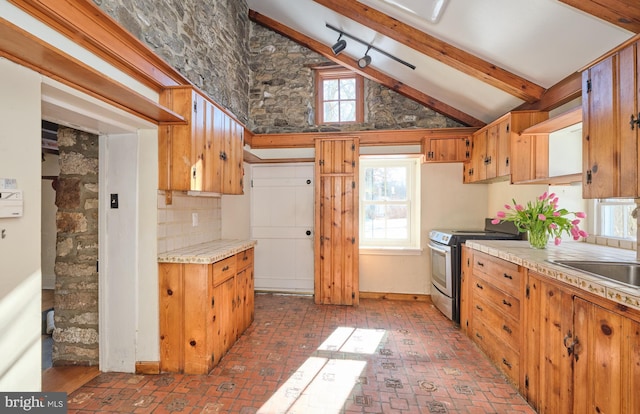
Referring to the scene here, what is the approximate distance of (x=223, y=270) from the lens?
241 centimetres

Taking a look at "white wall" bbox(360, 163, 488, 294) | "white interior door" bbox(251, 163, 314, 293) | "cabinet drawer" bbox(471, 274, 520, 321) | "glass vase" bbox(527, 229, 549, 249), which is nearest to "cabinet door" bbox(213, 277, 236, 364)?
"white interior door" bbox(251, 163, 314, 293)

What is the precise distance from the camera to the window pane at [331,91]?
13.7ft

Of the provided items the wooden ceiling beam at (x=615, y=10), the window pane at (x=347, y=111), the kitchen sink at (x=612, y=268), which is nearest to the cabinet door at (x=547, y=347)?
the kitchen sink at (x=612, y=268)

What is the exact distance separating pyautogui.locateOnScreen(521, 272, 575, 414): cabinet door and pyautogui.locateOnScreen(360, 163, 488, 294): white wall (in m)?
2.05

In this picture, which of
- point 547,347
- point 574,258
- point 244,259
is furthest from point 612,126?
point 244,259

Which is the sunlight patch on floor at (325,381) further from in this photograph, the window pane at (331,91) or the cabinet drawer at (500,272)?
the window pane at (331,91)

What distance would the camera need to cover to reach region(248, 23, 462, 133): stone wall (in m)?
3.98

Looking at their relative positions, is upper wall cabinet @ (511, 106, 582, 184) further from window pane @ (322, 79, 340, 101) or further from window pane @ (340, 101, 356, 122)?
window pane @ (322, 79, 340, 101)

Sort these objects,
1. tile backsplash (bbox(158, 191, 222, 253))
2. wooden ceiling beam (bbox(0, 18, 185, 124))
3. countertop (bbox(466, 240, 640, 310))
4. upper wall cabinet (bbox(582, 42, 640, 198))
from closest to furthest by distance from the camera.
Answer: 1. wooden ceiling beam (bbox(0, 18, 185, 124))
2. countertop (bbox(466, 240, 640, 310))
3. upper wall cabinet (bbox(582, 42, 640, 198))
4. tile backsplash (bbox(158, 191, 222, 253))

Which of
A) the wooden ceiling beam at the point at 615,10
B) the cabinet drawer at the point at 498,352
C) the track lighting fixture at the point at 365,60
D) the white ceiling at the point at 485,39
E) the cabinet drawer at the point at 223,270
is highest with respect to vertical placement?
the track lighting fixture at the point at 365,60

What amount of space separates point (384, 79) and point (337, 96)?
716 mm

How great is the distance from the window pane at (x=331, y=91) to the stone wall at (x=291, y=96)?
215 millimetres

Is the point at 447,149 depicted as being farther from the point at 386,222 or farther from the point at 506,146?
the point at 386,222

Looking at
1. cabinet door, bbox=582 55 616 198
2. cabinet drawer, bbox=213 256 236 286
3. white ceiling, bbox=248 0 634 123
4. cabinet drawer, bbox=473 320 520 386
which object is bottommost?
cabinet drawer, bbox=473 320 520 386
